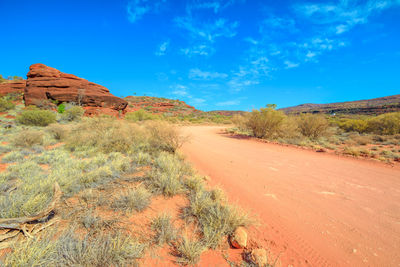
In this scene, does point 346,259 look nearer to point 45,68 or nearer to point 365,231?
point 365,231

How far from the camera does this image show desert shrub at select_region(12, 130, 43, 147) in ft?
18.8

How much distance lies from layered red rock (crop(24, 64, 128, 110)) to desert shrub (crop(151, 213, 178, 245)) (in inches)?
945

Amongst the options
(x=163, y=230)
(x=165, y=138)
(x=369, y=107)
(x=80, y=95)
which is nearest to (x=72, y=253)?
(x=163, y=230)

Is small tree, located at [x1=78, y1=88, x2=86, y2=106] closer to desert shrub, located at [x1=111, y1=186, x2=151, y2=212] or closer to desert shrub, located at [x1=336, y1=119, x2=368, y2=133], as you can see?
desert shrub, located at [x1=111, y1=186, x2=151, y2=212]

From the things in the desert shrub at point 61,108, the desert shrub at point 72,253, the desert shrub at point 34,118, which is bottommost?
the desert shrub at point 72,253

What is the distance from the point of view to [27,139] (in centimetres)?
589

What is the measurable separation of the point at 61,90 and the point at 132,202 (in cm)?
2613

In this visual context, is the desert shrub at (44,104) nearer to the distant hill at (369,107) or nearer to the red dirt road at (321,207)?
the red dirt road at (321,207)

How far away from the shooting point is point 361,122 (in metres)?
13.8

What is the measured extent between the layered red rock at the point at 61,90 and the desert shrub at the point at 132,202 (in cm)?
2320

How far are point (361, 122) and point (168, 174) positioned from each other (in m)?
19.1

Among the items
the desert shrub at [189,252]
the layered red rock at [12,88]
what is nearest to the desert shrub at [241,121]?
the desert shrub at [189,252]

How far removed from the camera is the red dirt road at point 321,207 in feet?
6.12

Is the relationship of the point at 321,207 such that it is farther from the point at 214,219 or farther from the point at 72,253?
the point at 72,253
